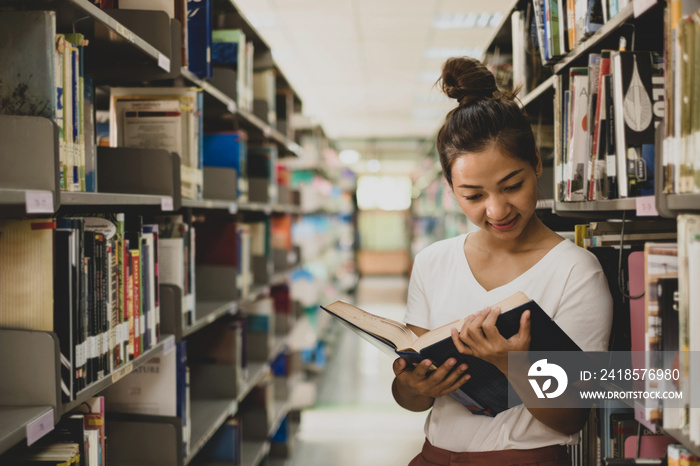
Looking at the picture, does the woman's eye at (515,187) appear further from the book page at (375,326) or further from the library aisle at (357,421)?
the library aisle at (357,421)

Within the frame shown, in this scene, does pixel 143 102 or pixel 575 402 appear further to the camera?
pixel 143 102

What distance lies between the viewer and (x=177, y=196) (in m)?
1.79

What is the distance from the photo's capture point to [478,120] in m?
1.34

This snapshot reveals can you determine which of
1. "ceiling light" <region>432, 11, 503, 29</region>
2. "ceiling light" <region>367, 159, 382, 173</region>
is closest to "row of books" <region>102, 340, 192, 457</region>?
"ceiling light" <region>432, 11, 503, 29</region>

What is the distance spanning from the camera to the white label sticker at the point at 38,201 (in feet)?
3.22

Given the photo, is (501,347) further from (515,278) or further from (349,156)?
(349,156)

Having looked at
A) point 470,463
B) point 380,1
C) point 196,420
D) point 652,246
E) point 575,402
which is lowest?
point 196,420

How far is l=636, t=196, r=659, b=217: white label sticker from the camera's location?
1109mm

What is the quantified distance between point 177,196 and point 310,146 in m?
3.94

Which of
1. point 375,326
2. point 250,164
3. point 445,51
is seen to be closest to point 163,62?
point 375,326

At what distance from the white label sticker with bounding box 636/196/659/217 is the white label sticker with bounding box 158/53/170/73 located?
1303 millimetres

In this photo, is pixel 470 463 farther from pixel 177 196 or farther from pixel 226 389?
pixel 226 389

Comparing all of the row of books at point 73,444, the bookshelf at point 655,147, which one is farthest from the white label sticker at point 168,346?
the bookshelf at point 655,147

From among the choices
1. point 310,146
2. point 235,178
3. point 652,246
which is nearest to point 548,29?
point 652,246
